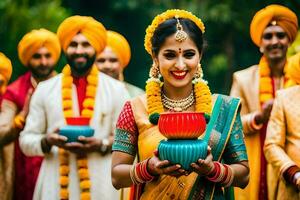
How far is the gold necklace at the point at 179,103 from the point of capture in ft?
20.2

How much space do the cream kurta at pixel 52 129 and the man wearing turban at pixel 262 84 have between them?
1253mm

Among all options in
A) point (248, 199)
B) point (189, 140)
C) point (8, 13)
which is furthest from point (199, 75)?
point (8, 13)

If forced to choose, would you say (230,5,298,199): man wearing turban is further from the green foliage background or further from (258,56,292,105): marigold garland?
the green foliage background

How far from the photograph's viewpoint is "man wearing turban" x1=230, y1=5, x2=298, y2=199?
916 centimetres

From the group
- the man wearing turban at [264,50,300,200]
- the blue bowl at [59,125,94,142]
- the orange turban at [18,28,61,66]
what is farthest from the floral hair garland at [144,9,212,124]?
the orange turban at [18,28,61,66]

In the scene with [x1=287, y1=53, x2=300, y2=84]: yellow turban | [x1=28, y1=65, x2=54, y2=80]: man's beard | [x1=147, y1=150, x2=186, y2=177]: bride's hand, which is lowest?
[x1=147, y1=150, x2=186, y2=177]: bride's hand

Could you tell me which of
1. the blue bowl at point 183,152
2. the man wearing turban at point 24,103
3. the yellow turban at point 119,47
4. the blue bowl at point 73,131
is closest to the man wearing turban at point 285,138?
the blue bowl at point 73,131

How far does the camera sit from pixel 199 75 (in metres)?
6.18

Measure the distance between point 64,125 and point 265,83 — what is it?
6.43 feet

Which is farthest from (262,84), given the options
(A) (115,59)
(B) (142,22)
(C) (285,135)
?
(B) (142,22)

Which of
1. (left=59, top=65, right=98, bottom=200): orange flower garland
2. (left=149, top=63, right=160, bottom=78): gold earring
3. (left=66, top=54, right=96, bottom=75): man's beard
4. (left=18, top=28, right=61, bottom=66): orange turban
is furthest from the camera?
(left=18, top=28, right=61, bottom=66): orange turban

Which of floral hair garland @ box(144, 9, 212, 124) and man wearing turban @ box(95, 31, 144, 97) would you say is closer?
floral hair garland @ box(144, 9, 212, 124)

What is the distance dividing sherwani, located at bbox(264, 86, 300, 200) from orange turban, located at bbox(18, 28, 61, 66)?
10.6 ft

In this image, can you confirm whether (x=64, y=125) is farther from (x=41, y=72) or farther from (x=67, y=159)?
(x=41, y=72)
